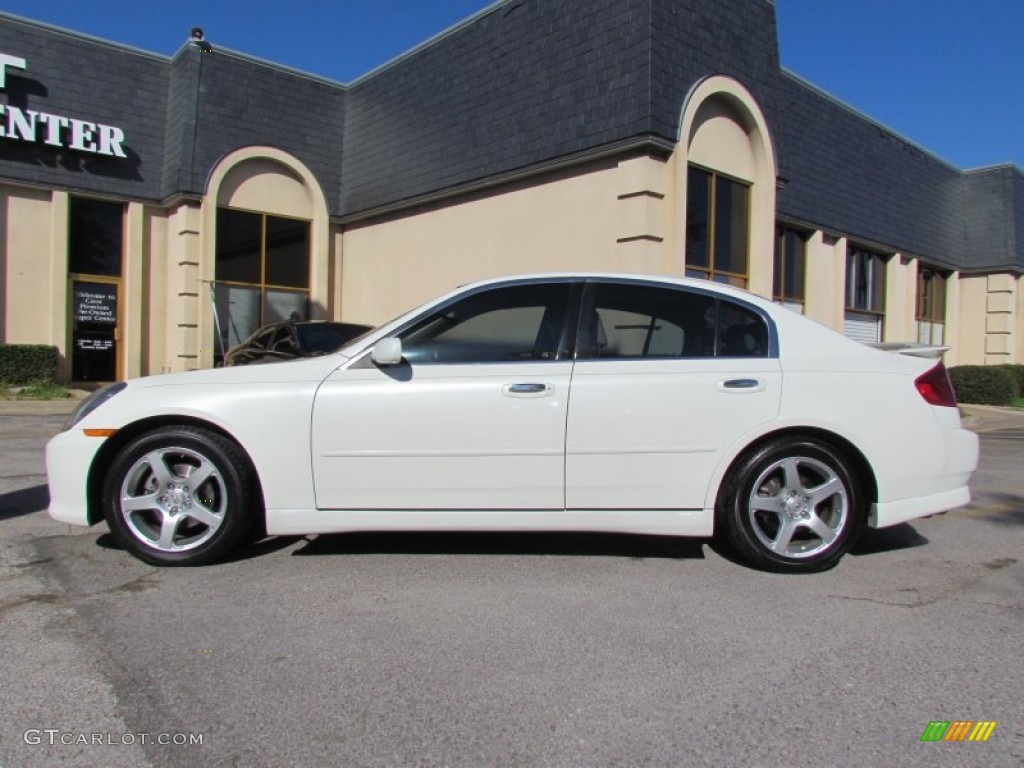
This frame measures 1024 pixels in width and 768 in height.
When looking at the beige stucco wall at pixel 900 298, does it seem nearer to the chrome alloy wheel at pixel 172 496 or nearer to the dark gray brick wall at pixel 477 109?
the dark gray brick wall at pixel 477 109

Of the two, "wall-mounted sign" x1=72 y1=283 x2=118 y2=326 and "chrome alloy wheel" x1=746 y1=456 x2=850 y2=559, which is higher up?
"wall-mounted sign" x1=72 y1=283 x2=118 y2=326

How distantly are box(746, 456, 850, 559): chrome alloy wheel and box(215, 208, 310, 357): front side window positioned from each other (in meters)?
12.7

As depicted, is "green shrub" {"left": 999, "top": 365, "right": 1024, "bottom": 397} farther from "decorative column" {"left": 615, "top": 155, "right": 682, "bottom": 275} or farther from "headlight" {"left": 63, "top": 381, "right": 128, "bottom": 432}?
"headlight" {"left": 63, "top": 381, "right": 128, "bottom": 432}

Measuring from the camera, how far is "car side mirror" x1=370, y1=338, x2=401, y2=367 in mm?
3967

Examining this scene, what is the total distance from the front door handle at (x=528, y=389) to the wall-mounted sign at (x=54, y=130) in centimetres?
1380

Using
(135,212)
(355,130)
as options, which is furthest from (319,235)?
(135,212)

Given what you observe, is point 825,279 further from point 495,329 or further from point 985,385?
point 495,329

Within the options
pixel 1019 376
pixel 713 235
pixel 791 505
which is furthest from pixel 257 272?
pixel 1019 376

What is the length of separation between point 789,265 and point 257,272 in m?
10.9

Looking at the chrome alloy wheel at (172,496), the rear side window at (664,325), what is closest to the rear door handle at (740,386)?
the rear side window at (664,325)

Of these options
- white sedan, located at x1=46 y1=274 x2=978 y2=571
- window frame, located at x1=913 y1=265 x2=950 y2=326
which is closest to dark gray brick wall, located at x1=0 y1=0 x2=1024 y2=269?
window frame, located at x1=913 y1=265 x2=950 y2=326

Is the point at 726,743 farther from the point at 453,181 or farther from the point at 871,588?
the point at 453,181

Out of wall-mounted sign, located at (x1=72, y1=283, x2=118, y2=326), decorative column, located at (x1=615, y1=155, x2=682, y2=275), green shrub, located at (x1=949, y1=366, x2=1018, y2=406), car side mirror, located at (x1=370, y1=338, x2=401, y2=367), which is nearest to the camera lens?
car side mirror, located at (x1=370, y1=338, x2=401, y2=367)

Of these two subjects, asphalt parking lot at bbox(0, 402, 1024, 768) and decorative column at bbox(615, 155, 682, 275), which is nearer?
asphalt parking lot at bbox(0, 402, 1024, 768)
